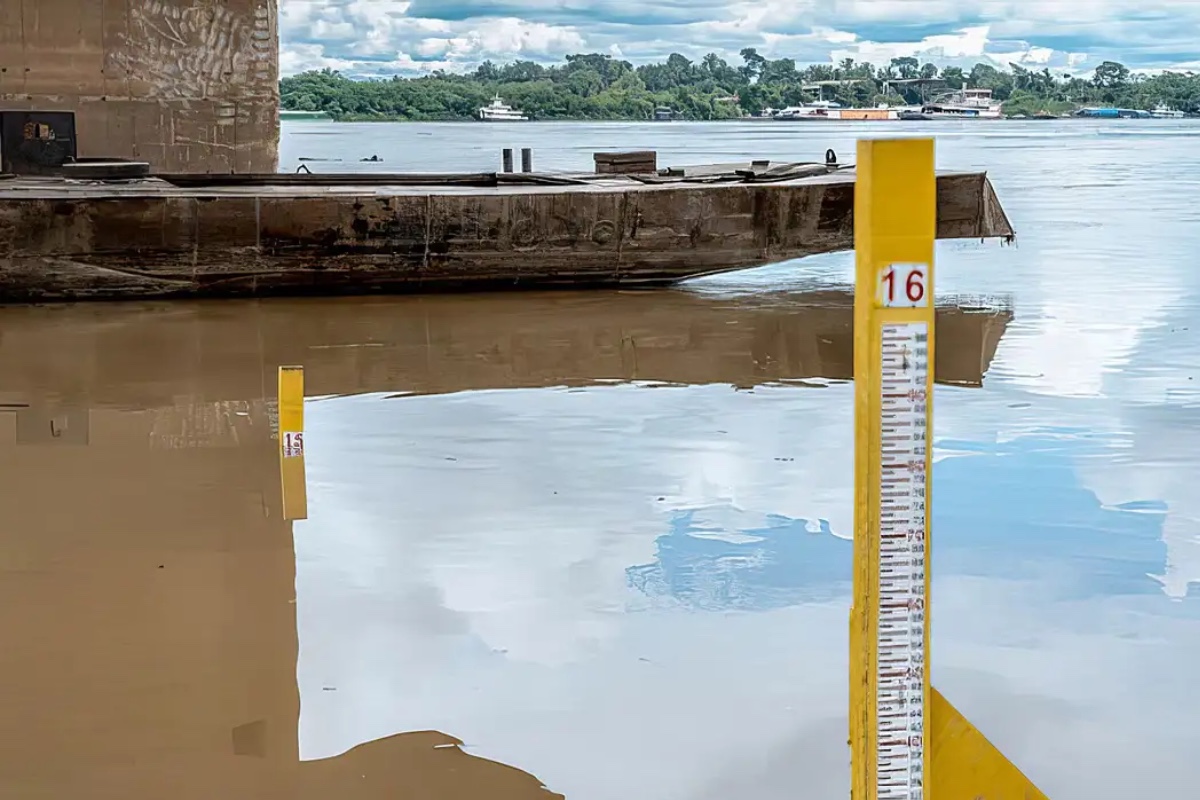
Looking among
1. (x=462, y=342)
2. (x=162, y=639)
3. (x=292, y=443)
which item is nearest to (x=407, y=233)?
(x=462, y=342)

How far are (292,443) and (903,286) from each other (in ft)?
16.2

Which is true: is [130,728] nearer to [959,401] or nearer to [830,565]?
[830,565]

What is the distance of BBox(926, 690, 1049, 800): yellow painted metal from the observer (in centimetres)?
347

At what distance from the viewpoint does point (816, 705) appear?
16.4 feet

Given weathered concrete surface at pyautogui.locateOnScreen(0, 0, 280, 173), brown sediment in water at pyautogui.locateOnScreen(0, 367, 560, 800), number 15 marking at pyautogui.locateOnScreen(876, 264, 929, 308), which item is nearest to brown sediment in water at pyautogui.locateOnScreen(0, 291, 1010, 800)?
brown sediment in water at pyautogui.locateOnScreen(0, 367, 560, 800)

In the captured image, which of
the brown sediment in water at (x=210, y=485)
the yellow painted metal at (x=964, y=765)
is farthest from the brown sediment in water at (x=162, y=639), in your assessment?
the yellow painted metal at (x=964, y=765)

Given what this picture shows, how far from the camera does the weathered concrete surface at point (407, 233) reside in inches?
559

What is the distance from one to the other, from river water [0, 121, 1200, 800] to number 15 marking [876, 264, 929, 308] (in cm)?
175

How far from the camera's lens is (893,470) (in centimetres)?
325

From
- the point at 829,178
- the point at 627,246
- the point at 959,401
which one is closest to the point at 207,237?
the point at 627,246

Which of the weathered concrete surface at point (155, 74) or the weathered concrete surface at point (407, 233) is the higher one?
the weathered concrete surface at point (155, 74)

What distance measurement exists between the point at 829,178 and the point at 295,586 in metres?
11.2

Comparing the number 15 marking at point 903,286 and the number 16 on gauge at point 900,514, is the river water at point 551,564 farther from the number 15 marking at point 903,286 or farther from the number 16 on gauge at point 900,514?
the number 15 marking at point 903,286

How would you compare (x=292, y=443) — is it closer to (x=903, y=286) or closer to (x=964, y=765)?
(x=964, y=765)
